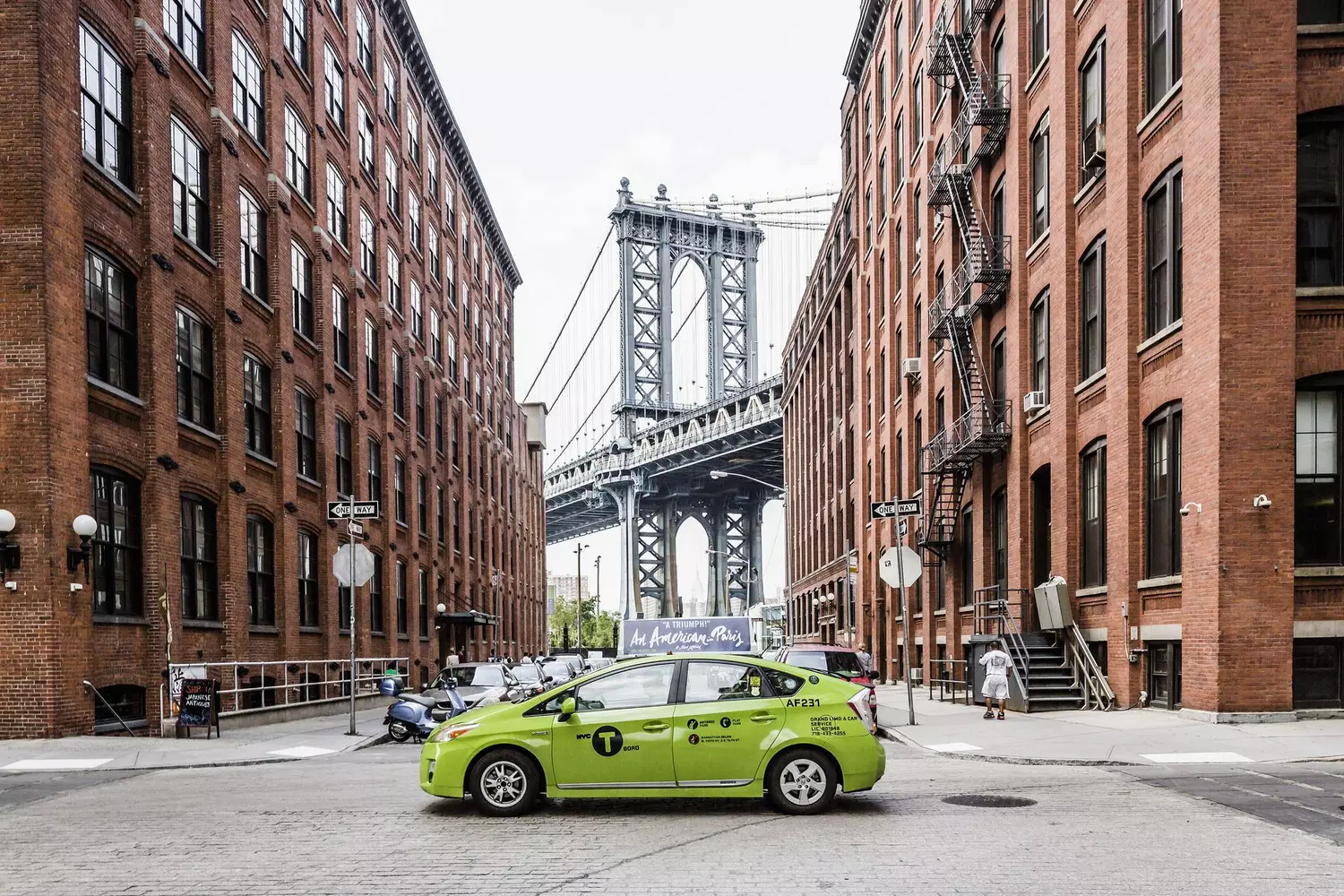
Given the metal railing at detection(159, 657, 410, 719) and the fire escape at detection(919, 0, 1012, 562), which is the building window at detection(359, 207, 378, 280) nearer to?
the metal railing at detection(159, 657, 410, 719)

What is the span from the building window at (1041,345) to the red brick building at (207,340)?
658 inches

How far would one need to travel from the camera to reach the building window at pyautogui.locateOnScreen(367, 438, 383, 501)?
39406 millimetres

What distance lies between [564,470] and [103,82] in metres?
89.3

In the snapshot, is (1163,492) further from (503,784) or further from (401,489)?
(401,489)

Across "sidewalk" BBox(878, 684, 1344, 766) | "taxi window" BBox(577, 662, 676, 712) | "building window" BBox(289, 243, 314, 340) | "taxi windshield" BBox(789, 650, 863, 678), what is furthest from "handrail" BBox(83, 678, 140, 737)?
"building window" BBox(289, 243, 314, 340)

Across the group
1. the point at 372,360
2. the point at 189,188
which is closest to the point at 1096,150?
the point at 189,188

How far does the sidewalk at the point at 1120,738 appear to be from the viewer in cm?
1494

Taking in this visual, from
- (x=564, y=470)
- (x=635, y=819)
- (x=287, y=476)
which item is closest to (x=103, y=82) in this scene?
(x=287, y=476)

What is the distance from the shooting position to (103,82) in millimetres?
21672

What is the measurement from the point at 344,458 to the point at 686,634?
10.8 m

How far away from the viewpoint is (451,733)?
433 inches

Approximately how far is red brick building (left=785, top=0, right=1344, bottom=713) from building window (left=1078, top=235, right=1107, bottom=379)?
67 mm

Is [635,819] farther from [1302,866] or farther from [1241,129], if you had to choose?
[1241,129]

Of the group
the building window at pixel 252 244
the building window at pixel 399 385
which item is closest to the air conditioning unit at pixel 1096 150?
the building window at pixel 252 244
